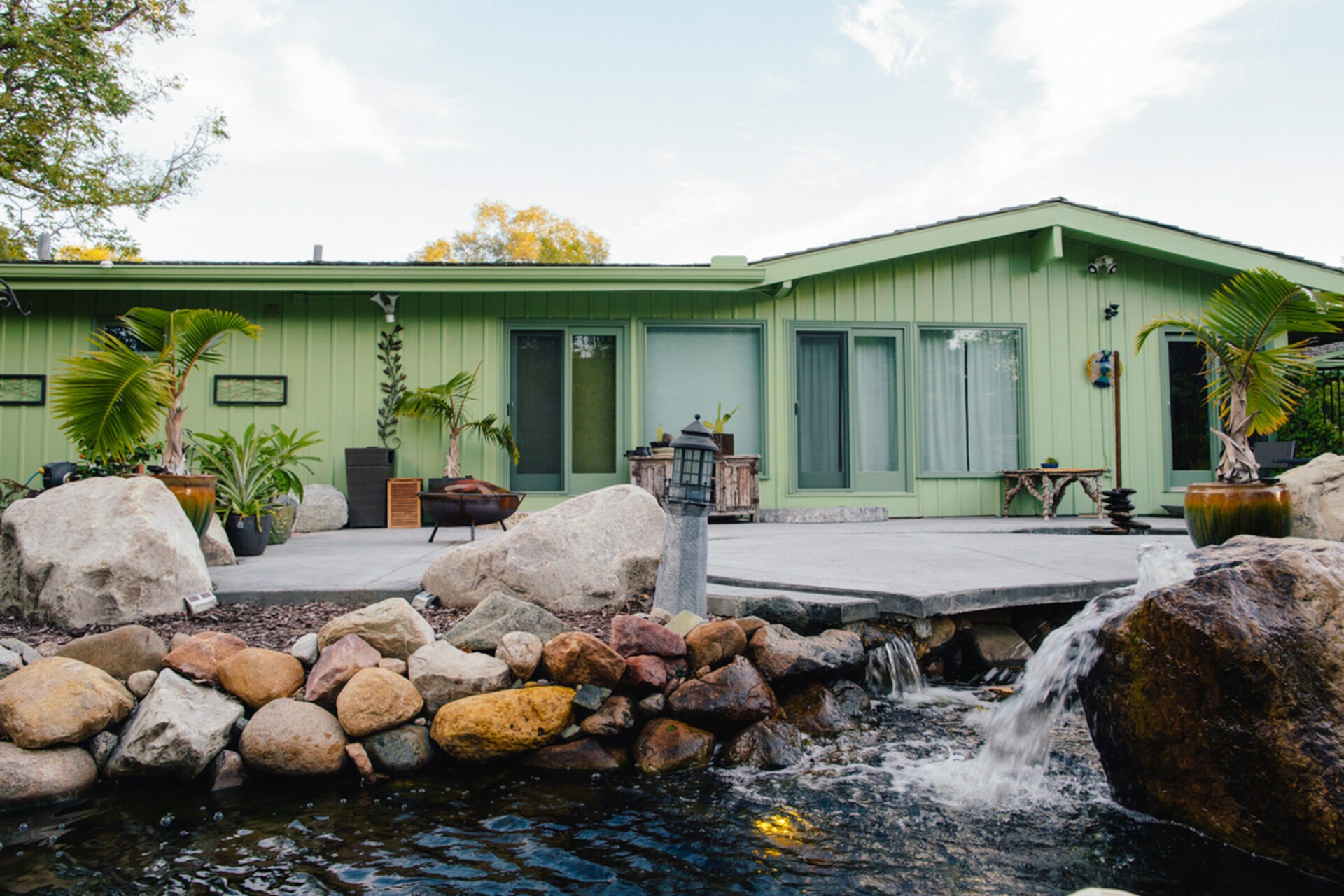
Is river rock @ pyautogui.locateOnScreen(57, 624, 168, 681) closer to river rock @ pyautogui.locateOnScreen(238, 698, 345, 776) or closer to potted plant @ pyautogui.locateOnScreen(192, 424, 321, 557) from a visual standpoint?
river rock @ pyautogui.locateOnScreen(238, 698, 345, 776)

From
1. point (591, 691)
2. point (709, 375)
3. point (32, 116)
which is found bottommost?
point (591, 691)

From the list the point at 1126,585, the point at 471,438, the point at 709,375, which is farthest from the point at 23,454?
the point at 1126,585

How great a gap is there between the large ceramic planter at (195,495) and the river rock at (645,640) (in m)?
2.41

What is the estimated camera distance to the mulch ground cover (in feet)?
9.63

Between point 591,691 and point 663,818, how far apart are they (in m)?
0.57

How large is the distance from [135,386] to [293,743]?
2.43m

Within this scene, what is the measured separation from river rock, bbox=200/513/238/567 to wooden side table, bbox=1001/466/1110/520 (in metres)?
6.88

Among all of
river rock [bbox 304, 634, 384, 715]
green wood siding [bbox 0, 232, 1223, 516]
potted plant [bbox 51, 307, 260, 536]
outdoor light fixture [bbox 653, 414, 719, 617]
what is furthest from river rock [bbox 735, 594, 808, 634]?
green wood siding [bbox 0, 232, 1223, 516]

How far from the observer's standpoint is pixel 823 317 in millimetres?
8234

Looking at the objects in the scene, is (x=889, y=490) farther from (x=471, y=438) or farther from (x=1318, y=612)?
(x=1318, y=612)

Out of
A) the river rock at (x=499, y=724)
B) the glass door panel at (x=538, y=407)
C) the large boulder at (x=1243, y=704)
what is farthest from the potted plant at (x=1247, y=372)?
the glass door panel at (x=538, y=407)

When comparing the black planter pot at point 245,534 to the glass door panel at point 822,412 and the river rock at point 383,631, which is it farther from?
the glass door panel at point 822,412

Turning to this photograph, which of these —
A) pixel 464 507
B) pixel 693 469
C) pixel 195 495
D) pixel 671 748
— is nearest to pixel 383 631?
pixel 671 748

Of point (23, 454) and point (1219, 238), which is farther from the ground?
point (1219, 238)
